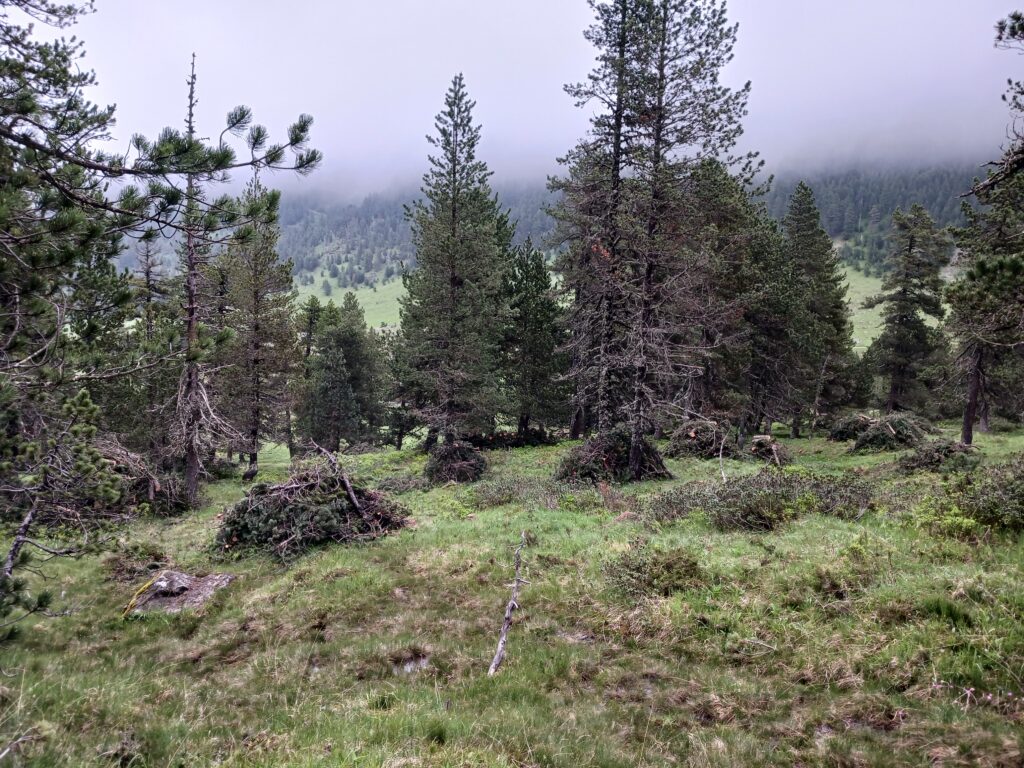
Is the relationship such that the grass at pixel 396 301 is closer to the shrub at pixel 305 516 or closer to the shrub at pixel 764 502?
the shrub at pixel 305 516

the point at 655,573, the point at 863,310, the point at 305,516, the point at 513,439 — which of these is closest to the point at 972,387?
the point at 513,439

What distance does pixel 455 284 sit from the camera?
24.8 m

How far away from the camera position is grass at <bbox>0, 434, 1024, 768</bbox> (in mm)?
4332

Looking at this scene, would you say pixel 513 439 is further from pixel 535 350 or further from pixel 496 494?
pixel 496 494

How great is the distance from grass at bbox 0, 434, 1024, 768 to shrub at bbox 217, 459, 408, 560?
113 cm

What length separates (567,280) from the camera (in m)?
27.5

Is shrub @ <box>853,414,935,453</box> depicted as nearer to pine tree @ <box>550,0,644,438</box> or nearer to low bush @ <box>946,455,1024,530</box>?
pine tree @ <box>550,0,644,438</box>

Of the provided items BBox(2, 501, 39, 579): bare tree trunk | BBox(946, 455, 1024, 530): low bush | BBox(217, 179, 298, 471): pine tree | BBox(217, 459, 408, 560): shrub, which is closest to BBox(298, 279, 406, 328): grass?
BBox(217, 179, 298, 471): pine tree

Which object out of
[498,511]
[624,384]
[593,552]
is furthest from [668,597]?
[624,384]

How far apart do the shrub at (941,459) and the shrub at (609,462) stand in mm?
7887

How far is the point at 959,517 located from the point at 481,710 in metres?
8.17

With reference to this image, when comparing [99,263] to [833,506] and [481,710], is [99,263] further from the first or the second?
[833,506]

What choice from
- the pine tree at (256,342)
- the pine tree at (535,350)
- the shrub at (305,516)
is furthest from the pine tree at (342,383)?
the shrub at (305,516)

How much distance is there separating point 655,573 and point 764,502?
430cm
